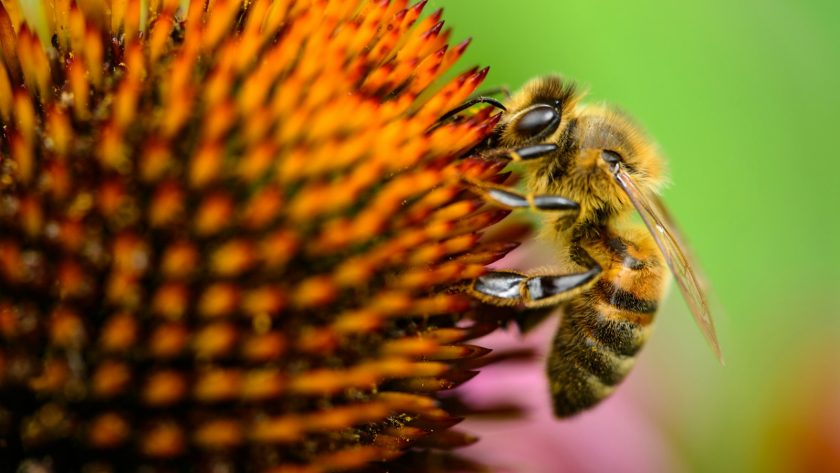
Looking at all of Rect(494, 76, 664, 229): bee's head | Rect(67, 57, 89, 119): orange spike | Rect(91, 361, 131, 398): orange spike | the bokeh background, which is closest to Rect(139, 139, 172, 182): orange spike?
Rect(67, 57, 89, 119): orange spike

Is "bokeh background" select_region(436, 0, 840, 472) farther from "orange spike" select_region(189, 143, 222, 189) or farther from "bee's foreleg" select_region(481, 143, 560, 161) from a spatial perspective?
"orange spike" select_region(189, 143, 222, 189)

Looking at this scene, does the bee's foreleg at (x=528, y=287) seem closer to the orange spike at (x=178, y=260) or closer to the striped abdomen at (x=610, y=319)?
the striped abdomen at (x=610, y=319)

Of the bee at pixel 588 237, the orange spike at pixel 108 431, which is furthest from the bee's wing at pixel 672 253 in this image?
the orange spike at pixel 108 431

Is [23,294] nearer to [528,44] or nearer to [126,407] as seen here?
[126,407]

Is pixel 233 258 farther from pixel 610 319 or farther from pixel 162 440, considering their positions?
pixel 610 319

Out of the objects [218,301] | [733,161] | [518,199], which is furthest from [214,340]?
[733,161]
